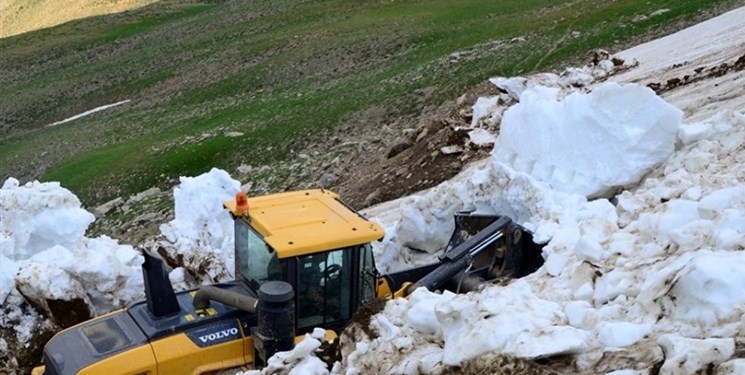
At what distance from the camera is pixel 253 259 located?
343 inches

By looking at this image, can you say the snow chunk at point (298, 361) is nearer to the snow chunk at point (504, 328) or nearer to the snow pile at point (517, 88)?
the snow chunk at point (504, 328)

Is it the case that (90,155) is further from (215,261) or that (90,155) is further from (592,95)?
(592,95)

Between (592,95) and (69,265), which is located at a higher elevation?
→ (592,95)

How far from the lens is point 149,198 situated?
66.2 feet

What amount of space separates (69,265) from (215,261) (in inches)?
73.1

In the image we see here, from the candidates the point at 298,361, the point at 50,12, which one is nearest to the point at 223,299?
the point at 298,361

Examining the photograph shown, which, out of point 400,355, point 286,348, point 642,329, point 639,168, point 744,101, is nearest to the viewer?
point 642,329

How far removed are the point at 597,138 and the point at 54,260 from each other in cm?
710

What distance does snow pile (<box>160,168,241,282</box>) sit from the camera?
1173 cm

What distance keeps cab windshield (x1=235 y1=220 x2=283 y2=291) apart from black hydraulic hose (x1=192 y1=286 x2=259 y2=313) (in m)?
0.28

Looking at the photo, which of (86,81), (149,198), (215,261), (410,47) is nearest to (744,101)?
(215,261)

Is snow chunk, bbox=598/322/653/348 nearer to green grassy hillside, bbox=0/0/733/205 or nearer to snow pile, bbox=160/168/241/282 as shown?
snow pile, bbox=160/168/241/282

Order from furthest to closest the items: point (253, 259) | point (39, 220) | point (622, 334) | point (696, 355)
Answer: point (39, 220) → point (253, 259) → point (622, 334) → point (696, 355)

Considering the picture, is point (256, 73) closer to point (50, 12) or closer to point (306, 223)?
point (306, 223)
